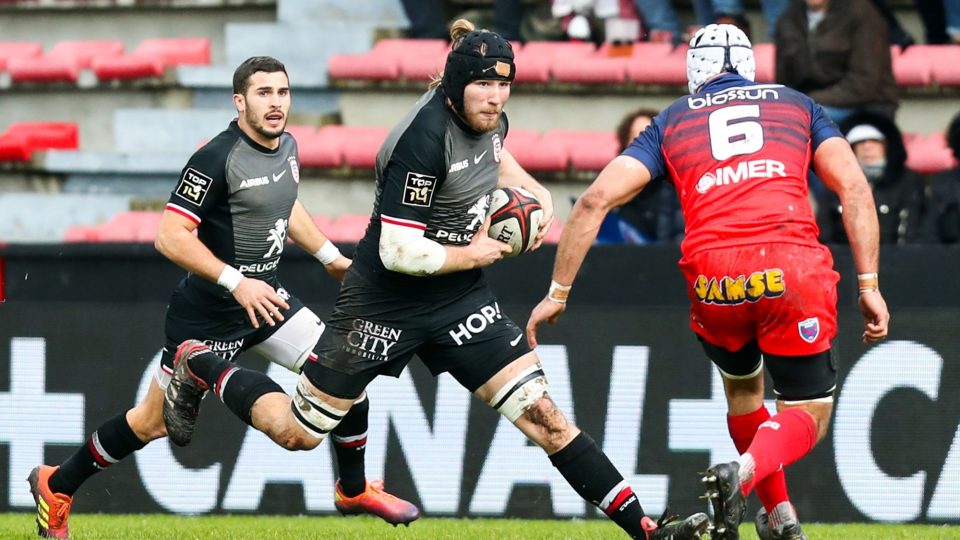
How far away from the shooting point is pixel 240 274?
24.2 ft

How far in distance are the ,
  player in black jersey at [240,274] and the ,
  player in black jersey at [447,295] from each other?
1.53 ft

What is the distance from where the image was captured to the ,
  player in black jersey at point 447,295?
21.8ft

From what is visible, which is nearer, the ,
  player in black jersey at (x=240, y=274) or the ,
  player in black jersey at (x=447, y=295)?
the ,
  player in black jersey at (x=447, y=295)

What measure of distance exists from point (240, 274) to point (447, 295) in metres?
1.04

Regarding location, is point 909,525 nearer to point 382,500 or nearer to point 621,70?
point 382,500

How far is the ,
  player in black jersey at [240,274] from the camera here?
7.38 metres

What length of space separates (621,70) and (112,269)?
4942mm

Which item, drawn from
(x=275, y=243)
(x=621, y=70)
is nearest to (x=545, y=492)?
(x=275, y=243)

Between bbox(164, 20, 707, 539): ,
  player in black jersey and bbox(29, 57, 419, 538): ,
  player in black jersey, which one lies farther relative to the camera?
bbox(29, 57, 419, 538): ,
  player in black jersey

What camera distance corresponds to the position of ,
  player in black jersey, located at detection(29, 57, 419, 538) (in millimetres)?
7379

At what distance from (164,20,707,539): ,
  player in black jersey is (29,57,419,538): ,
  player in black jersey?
465 millimetres

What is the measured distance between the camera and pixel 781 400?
6840mm

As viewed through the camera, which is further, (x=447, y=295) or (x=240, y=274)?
(x=240, y=274)

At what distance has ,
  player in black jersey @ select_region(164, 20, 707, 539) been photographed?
6.65 metres
